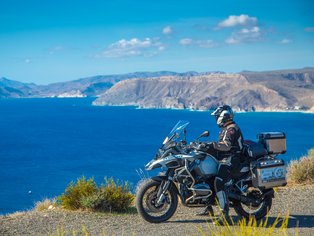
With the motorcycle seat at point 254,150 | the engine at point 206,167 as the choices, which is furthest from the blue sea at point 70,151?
the motorcycle seat at point 254,150

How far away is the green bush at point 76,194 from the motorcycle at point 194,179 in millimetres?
1553

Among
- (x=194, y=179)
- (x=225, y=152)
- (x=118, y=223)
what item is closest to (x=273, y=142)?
(x=225, y=152)

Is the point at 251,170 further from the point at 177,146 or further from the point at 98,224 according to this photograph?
the point at 98,224

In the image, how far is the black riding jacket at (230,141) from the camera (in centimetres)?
721

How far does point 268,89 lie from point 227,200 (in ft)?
642

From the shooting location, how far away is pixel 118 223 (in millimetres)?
7480

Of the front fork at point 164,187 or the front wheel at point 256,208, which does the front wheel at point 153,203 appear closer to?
the front fork at point 164,187

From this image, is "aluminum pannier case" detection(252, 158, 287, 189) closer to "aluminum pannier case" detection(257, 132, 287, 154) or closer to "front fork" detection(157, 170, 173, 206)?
"aluminum pannier case" detection(257, 132, 287, 154)

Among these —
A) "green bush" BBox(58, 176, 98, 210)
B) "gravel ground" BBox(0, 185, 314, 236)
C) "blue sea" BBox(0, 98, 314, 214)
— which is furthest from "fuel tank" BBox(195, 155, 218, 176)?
"blue sea" BBox(0, 98, 314, 214)

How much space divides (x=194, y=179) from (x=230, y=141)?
2.84 ft

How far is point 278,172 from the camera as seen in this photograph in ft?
24.5

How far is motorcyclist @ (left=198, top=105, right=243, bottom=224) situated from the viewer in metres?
7.14

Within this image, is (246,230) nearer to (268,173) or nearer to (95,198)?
(268,173)

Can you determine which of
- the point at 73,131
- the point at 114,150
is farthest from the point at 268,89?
the point at 114,150
